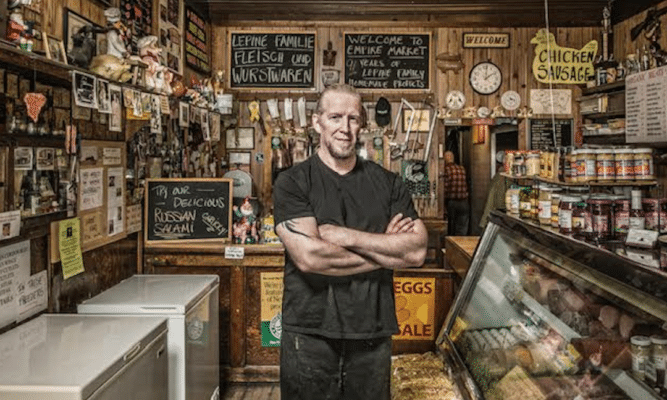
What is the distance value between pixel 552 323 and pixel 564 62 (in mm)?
4671

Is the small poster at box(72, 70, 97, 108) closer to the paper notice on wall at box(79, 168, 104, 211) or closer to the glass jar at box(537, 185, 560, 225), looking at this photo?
the paper notice on wall at box(79, 168, 104, 211)

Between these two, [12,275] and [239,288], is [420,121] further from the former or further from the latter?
[12,275]

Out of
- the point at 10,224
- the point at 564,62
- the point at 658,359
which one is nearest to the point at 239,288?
the point at 10,224

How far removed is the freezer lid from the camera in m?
2.72

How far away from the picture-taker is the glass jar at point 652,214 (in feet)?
7.61

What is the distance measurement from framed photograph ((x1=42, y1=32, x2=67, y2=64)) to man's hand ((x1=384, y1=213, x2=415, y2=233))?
1.72 meters

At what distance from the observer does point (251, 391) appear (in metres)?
4.09

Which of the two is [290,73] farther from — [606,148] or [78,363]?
[78,363]

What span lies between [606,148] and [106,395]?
92.2 inches

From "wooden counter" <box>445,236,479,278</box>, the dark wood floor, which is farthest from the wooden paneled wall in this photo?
the dark wood floor

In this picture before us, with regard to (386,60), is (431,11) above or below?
above

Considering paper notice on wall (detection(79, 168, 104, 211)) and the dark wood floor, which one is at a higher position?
paper notice on wall (detection(79, 168, 104, 211))

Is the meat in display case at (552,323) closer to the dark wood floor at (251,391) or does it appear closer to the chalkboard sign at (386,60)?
the dark wood floor at (251,391)

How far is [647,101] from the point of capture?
4762mm
